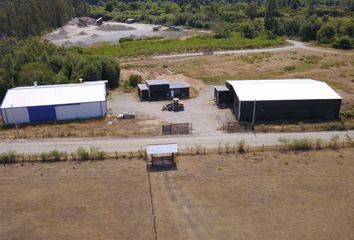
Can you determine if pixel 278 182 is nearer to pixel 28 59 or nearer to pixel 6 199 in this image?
pixel 6 199

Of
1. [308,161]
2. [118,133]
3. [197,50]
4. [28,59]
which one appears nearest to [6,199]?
[118,133]

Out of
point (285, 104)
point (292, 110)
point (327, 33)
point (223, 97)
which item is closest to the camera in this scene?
point (285, 104)

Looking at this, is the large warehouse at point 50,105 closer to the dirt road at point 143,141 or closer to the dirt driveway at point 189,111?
the dirt driveway at point 189,111

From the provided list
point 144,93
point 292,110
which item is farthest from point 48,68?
point 292,110

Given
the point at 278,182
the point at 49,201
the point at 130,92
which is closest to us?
the point at 49,201

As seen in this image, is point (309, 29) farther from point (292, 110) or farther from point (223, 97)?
point (292, 110)
